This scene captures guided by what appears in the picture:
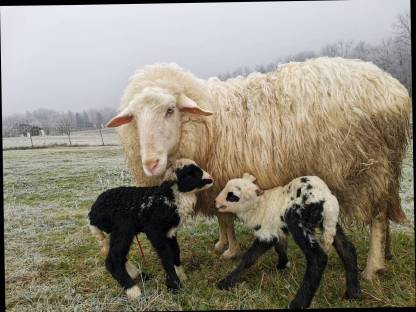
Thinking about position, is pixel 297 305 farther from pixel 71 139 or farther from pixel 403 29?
pixel 71 139

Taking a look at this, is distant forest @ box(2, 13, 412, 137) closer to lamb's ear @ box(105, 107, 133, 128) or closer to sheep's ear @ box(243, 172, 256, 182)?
lamb's ear @ box(105, 107, 133, 128)

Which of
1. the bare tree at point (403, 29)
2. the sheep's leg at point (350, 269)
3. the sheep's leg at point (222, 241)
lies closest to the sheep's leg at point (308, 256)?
the sheep's leg at point (350, 269)

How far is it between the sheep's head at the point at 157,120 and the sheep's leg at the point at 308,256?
1.11m

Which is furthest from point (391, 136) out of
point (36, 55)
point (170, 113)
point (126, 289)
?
point (36, 55)

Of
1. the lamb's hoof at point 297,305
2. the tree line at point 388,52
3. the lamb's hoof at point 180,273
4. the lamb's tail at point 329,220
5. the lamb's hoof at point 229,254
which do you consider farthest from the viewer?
the lamb's hoof at point 229,254

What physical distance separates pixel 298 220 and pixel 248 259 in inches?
22.3

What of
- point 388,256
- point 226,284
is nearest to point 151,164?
point 226,284

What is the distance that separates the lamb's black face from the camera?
3162 mm

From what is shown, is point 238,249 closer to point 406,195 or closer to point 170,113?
point 170,113

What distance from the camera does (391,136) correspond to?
330 centimetres

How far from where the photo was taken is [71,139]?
188 inches

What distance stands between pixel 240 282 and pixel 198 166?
109cm

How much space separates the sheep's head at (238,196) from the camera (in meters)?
3.15

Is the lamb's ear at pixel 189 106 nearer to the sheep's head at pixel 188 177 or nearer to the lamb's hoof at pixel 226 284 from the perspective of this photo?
the sheep's head at pixel 188 177
